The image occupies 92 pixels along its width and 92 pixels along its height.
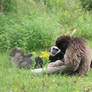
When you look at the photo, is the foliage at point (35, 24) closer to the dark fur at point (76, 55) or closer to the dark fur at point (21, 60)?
the dark fur at point (21, 60)

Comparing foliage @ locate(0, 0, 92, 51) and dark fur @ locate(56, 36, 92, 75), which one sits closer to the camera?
dark fur @ locate(56, 36, 92, 75)

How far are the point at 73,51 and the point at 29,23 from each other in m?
2.70

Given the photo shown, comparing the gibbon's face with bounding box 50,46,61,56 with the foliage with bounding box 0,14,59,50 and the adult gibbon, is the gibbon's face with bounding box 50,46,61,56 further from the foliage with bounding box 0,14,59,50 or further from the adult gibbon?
the foliage with bounding box 0,14,59,50

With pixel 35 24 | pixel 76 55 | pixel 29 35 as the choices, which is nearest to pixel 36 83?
pixel 76 55

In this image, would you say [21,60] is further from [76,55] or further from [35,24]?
[35,24]

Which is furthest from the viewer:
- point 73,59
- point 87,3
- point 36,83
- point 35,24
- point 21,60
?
point 87,3

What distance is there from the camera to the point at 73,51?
20.4 ft

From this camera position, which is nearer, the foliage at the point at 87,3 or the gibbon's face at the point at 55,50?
the gibbon's face at the point at 55,50

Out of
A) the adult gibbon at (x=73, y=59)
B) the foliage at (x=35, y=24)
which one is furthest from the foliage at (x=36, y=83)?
the foliage at (x=35, y=24)

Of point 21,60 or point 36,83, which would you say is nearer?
point 36,83

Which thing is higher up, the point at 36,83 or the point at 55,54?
the point at 36,83

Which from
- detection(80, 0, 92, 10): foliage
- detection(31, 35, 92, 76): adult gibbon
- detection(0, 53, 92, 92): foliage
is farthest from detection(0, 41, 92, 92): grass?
detection(80, 0, 92, 10): foliage

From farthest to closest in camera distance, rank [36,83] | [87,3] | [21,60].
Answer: [87,3] < [21,60] < [36,83]

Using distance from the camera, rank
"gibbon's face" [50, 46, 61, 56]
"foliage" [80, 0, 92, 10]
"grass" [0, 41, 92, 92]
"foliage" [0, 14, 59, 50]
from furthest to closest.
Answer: "foliage" [80, 0, 92, 10] < "foliage" [0, 14, 59, 50] < "gibbon's face" [50, 46, 61, 56] < "grass" [0, 41, 92, 92]
